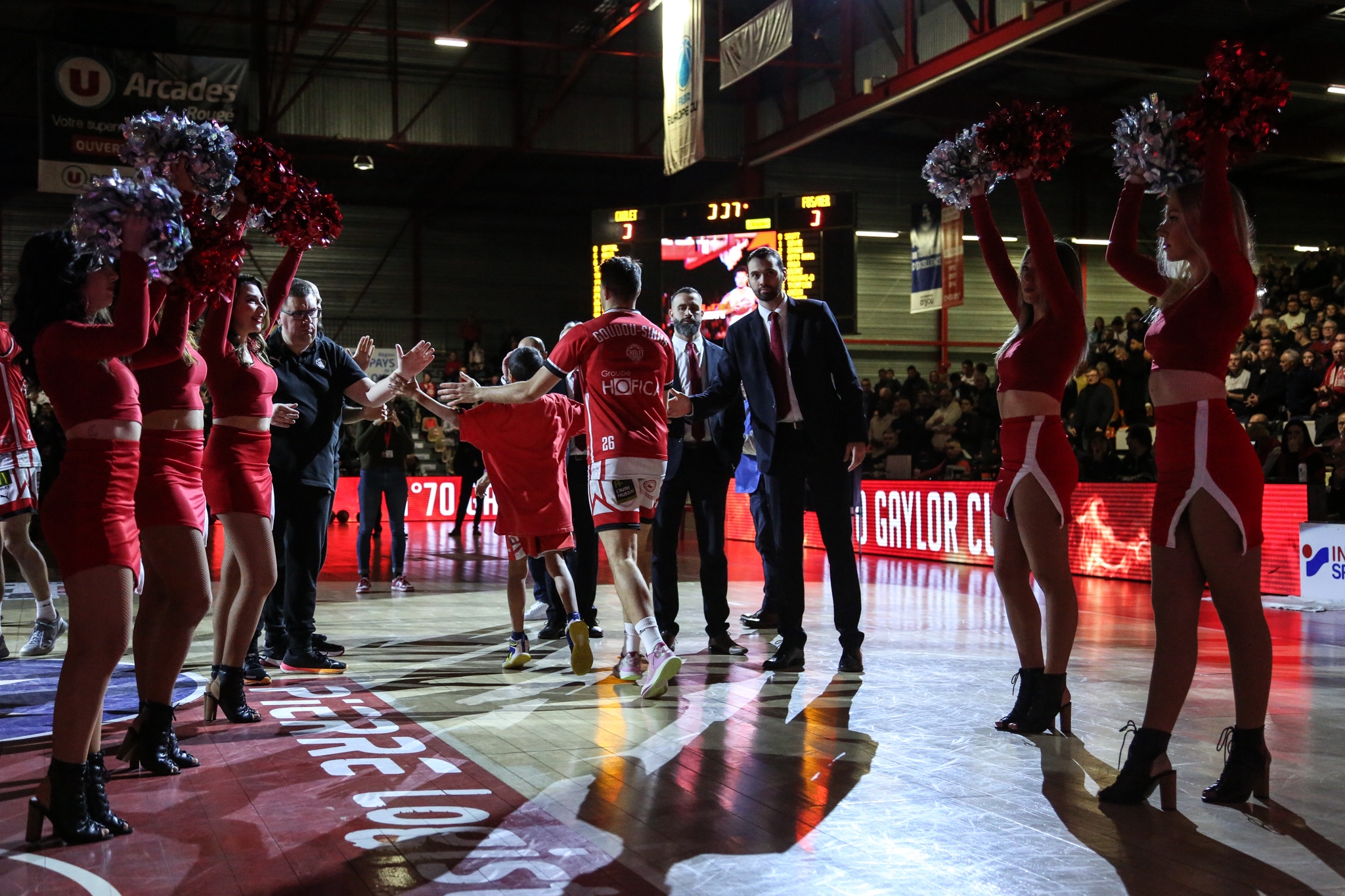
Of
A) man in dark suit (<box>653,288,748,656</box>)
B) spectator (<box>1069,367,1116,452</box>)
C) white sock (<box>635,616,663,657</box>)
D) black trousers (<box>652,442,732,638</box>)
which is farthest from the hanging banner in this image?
white sock (<box>635,616,663,657</box>)

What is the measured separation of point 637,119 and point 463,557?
1155cm

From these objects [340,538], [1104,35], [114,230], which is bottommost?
[340,538]

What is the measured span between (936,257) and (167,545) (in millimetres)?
18096

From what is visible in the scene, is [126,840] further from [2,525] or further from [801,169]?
[801,169]

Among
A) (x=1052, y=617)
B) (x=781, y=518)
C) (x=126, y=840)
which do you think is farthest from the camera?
(x=781, y=518)

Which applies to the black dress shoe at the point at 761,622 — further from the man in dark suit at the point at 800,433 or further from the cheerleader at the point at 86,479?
the cheerleader at the point at 86,479

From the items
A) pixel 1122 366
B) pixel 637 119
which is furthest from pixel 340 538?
pixel 1122 366

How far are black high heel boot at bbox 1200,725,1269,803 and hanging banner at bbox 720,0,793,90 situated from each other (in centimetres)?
1121

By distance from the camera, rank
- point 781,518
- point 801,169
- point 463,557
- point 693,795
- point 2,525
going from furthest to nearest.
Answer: point 801,169 → point 463,557 → point 2,525 → point 781,518 → point 693,795

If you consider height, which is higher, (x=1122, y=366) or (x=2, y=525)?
(x=1122, y=366)

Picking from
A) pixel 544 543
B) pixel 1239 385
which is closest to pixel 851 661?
pixel 544 543

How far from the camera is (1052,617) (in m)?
4.23

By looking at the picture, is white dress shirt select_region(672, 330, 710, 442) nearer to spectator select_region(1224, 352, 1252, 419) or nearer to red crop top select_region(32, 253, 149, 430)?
red crop top select_region(32, 253, 149, 430)

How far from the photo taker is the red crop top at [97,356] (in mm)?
3152
